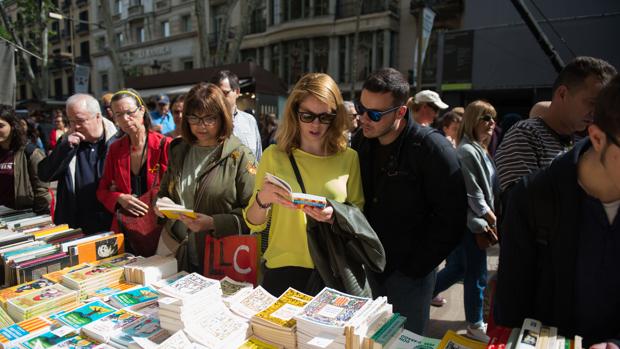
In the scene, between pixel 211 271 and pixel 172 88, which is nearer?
pixel 211 271

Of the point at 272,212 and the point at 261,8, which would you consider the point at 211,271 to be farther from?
the point at 261,8

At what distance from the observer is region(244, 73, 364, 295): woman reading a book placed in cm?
186

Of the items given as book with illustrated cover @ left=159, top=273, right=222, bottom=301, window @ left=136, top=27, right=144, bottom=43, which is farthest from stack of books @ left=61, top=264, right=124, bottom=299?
window @ left=136, top=27, right=144, bottom=43

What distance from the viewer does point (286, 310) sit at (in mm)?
1441

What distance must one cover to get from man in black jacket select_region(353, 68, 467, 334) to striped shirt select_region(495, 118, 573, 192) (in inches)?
11.9

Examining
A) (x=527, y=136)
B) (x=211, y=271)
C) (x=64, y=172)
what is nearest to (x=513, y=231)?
(x=527, y=136)

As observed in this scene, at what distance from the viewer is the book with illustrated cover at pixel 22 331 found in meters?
1.41

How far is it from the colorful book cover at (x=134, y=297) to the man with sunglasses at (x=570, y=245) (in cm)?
157

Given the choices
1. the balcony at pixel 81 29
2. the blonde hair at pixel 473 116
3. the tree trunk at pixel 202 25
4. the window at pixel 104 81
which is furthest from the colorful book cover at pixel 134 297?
the balcony at pixel 81 29

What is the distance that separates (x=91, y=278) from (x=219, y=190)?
79cm

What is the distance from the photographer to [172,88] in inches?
599

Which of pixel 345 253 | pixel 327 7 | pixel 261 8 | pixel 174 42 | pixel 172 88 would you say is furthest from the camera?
pixel 174 42

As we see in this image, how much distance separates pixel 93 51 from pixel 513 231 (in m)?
41.2

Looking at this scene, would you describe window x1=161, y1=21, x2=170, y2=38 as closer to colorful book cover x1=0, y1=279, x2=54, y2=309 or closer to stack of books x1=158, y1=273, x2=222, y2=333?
colorful book cover x1=0, y1=279, x2=54, y2=309
